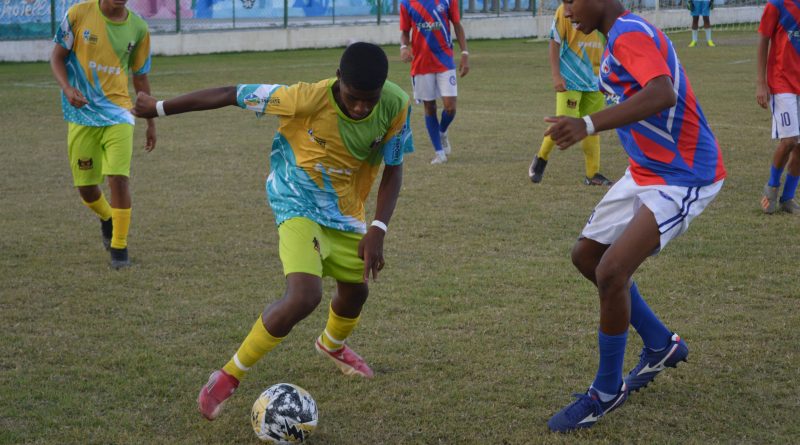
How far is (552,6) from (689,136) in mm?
33669

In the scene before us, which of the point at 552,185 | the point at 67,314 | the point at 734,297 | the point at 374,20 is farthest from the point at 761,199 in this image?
the point at 374,20

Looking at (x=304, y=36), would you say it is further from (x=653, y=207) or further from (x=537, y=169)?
(x=653, y=207)

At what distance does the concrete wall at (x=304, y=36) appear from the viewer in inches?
950

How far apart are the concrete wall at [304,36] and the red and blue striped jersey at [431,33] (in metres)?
14.5

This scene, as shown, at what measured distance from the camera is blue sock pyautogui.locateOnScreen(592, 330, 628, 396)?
4.55m

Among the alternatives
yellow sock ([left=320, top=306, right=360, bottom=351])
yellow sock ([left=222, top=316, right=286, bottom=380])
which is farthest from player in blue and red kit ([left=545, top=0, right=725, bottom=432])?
yellow sock ([left=222, top=316, right=286, bottom=380])

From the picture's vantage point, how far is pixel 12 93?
59.0ft

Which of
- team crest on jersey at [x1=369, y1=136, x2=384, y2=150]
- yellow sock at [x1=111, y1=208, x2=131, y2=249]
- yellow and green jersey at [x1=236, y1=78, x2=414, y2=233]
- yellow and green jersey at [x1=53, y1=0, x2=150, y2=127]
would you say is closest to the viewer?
yellow and green jersey at [x1=236, y1=78, x2=414, y2=233]

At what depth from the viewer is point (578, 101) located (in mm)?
10570

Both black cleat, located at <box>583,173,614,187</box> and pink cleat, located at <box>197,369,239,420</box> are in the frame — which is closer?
pink cleat, located at <box>197,369,239,420</box>

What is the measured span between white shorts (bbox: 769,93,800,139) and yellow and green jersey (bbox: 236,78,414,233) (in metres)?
4.94

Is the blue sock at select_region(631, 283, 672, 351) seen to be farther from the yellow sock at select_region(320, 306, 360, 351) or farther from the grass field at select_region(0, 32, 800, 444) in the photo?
the yellow sock at select_region(320, 306, 360, 351)

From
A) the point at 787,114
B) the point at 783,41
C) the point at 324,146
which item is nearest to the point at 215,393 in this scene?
the point at 324,146

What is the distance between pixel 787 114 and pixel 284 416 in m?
6.07
